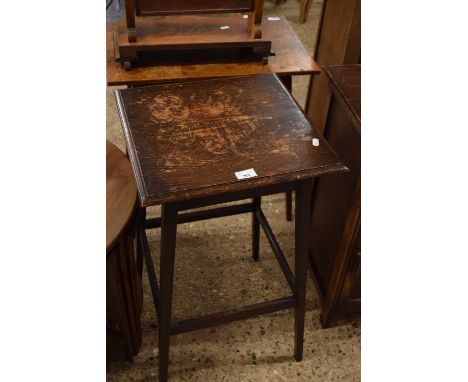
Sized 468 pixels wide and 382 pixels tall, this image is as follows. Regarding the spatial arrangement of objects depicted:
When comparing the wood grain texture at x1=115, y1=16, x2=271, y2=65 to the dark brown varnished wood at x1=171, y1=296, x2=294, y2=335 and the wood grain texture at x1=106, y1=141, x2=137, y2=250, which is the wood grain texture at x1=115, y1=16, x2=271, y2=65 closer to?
the wood grain texture at x1=106, y1=141, x2=137, y2=250

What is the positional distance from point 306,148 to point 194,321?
646 millimetres

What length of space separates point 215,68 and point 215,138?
57cm

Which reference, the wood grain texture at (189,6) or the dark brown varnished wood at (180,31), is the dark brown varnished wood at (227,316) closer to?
the dark brown varnished wood at (180,31)

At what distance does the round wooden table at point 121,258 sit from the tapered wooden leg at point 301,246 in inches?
18.2

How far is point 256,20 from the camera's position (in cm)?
162

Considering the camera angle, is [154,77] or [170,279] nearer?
[170,279]

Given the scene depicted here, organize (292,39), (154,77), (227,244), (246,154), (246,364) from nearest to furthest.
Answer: (246,154) < (154,77) < (246,364) < (292,39) < (227,244)

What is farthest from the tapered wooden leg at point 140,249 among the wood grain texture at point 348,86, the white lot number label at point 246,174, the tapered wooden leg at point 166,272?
the wood grain texture at point 348,86

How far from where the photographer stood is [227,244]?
7.06 feet

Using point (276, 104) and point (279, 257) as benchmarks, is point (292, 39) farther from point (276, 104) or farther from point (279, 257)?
point (279, 257)

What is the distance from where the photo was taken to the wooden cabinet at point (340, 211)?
145 cm

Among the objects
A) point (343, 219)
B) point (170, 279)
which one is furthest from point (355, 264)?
point (170, 279)

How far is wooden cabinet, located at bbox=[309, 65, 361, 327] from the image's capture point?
4.74 ft

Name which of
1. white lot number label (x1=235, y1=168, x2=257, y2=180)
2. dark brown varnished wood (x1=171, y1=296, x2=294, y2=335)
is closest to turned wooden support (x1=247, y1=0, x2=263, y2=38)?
white lot number label (x1=235, y1=168, x2=257, y2=180)
